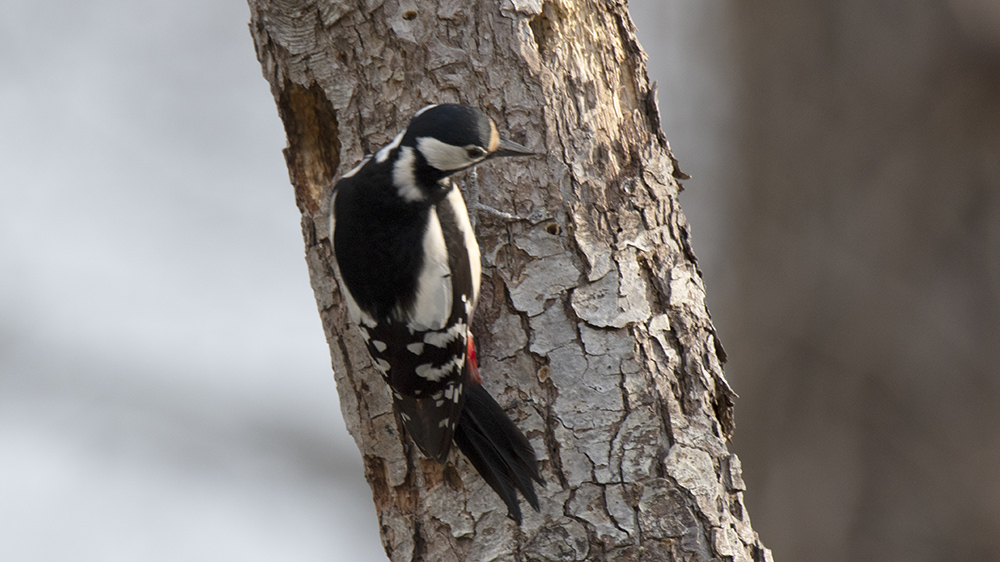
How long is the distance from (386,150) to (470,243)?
34cm

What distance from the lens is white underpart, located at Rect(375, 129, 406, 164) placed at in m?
2.32

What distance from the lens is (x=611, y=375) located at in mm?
2199

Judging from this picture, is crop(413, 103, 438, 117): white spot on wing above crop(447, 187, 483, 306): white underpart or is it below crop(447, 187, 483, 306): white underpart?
above

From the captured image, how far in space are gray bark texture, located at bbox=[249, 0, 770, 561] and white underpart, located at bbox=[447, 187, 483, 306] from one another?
0.04 metres

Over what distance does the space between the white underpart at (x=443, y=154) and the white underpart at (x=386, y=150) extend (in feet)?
0.38

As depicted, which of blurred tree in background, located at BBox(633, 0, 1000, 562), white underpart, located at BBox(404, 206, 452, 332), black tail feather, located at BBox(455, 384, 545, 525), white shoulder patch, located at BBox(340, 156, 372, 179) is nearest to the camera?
black tail feather, located at BBox(455, 384, 545, 525)

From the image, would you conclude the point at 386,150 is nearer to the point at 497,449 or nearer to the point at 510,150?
the point at 510,150

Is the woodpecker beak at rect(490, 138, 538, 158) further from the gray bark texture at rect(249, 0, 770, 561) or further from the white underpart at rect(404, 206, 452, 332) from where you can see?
the white underpart at rect(404, 206, 452, 332)

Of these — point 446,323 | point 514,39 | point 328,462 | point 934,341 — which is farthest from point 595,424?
point 328,462

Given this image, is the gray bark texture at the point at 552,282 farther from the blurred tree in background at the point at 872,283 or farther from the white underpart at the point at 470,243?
the blurred tree in background at the point at 872,283

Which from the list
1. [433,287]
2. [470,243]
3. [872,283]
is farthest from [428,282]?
[872,283]

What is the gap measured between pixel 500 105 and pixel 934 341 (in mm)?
2039

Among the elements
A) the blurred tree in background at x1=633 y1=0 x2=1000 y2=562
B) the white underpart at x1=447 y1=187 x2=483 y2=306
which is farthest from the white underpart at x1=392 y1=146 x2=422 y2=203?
Answer: the blurred tree in background at x1=633 y1=0 x2=1000 y2=562

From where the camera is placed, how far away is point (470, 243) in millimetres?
2297
